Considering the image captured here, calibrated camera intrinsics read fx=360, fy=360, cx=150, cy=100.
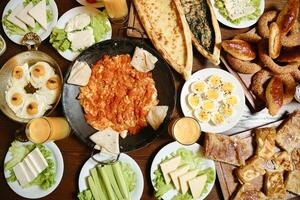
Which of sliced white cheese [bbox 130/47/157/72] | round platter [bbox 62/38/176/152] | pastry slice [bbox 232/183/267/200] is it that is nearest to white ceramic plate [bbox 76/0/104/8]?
round platter [bbox 62/38/176/152]

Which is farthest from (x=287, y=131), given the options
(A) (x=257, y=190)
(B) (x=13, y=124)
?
(B) (x=13, y=124)

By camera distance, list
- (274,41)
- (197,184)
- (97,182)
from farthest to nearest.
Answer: (97,182) → (197,184) → (274,41)

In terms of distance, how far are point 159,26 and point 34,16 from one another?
104 cm

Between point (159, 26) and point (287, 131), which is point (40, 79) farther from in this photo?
point (287, 131)

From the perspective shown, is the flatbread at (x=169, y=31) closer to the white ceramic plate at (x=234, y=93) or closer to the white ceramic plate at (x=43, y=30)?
the white ceramic plate at (x=234, y=93)

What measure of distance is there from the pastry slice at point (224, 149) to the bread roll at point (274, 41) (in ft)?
2.33

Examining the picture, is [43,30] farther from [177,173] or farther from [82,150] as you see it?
[177,173]

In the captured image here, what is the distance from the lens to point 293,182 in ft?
9.01

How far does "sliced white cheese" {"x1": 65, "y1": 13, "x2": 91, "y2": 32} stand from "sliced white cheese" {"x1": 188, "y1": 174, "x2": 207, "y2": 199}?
1500mm

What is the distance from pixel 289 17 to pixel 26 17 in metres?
2.10

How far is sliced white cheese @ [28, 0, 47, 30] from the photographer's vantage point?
296 centimetres

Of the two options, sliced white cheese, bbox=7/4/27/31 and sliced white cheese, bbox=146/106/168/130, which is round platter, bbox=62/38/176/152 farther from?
sliced white cheese, bbox=7/4/27/31

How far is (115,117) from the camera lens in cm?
282

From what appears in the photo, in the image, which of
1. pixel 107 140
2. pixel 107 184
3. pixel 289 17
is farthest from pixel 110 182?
pixel 289 17
